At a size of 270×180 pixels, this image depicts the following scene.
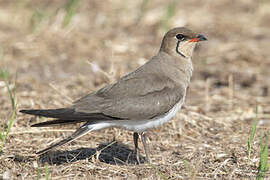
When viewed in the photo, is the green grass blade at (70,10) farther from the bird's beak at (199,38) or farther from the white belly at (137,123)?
the white belly at (137,123)

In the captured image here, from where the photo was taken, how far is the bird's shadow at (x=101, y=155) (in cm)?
427

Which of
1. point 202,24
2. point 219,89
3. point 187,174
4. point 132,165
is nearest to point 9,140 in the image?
point 132,165

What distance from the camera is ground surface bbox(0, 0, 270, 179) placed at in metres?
4.17

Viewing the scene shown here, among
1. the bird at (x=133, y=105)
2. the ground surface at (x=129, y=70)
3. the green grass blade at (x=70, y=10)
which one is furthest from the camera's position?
the green grass blade at (x=70, y=10)

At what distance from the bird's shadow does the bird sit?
20 centimetres

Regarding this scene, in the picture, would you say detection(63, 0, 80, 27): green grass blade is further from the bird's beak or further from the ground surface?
the bird's beak

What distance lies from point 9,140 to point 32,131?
0.24 metres

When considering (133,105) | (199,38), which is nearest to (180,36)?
(199,38)

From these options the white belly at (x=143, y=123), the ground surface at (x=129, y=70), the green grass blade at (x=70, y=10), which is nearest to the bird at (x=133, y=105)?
the white belly at (x=143, y=123)

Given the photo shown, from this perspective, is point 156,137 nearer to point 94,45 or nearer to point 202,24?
point 94,45

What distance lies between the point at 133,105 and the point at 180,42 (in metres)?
0.93

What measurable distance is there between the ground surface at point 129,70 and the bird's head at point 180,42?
2.84ft

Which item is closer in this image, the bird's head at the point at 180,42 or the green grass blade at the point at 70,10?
the bird's head at the point at 180,42

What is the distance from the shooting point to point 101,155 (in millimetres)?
4539
